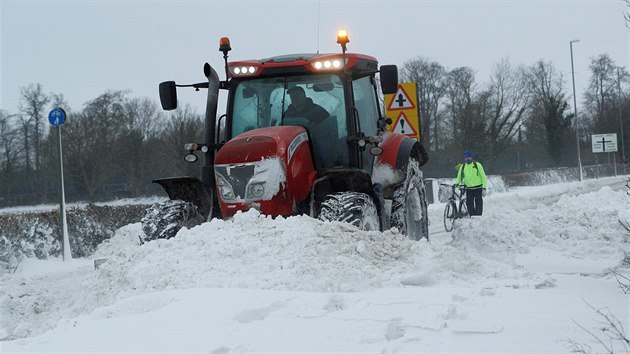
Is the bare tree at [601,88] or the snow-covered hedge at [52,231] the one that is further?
the bare tree at [601,88]

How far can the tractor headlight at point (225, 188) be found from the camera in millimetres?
7418

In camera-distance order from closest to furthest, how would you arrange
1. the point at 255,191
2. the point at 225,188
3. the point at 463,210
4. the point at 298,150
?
1. the point at 255,191
2. the point at 225,188
3. the point at 298,150
4. the point at 463,210

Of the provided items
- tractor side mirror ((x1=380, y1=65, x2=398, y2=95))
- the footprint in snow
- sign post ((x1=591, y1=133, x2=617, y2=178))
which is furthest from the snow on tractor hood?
sign post ((x1=591, y1=133, x2=617, y2=178))

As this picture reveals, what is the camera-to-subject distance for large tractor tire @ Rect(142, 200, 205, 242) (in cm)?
760

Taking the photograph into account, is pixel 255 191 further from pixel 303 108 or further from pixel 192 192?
pixel 303 108

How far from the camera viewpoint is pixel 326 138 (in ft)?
26.7

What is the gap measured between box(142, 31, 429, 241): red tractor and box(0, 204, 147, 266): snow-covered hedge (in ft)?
18.4

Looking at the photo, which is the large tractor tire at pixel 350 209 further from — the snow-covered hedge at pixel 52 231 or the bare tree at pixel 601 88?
the bare tree at pixel 601 88

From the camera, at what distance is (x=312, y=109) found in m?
8.22

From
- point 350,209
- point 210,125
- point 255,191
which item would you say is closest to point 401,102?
point 210,125

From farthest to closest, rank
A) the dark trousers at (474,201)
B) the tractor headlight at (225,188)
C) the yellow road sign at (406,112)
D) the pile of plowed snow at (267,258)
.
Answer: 1. the dark trousers at (474,201)
2. the yellow road sign at (406,112)
3. the tractor headlight at (225,188)
4. the pile of plowed snow at (267,258)

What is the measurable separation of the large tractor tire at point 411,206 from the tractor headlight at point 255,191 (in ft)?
6.21

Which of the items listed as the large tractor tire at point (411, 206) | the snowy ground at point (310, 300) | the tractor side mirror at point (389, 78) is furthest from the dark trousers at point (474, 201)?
the tractor side mirror at point (389, 78)

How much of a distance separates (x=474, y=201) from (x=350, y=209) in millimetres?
9288
